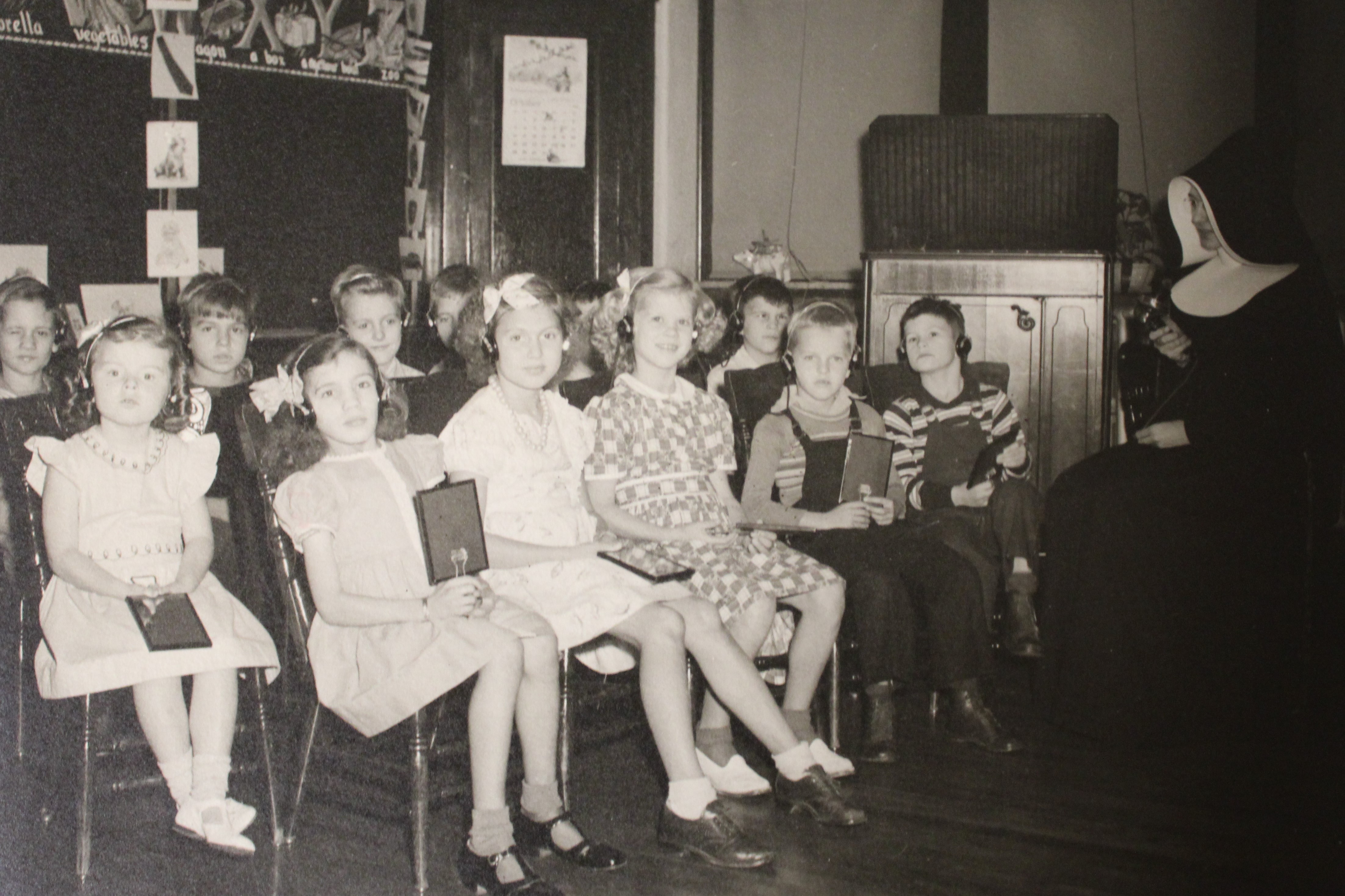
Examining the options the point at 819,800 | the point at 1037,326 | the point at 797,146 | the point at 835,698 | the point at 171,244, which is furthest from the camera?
the point at 797,146

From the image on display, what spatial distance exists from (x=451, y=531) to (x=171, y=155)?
2.04 meters

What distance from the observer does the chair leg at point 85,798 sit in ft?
7.27

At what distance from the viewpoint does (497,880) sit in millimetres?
2121

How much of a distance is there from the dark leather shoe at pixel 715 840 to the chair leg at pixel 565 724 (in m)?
0.26

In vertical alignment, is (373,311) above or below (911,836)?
above

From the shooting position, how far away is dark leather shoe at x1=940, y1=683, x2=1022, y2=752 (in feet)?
9.50

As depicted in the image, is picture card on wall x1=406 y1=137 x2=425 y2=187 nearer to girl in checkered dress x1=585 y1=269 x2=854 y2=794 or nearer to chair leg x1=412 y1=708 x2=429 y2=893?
girl in checkered dress x1=585 y1=269 x2=854 y2=794

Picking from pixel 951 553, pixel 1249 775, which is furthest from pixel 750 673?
pixel 1249 775

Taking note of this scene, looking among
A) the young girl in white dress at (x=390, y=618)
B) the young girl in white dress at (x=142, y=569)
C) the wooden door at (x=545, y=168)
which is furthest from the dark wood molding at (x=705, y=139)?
the young girl in white dress at (x=142, y=569)

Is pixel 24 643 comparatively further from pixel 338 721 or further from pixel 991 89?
pixel 991 89

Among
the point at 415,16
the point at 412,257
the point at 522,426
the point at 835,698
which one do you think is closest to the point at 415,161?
the point at 412,257

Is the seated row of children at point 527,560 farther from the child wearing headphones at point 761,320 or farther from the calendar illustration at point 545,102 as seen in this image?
the calendar illustration at point 545,102

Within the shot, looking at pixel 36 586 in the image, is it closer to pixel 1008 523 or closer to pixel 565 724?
pixel 565 724

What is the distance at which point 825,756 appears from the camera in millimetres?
2688
